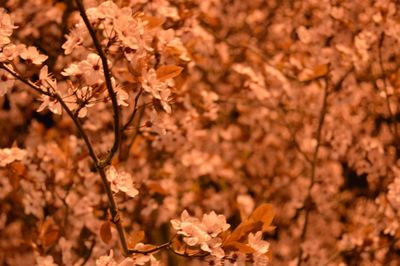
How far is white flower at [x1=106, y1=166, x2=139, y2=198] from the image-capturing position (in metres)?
1.76

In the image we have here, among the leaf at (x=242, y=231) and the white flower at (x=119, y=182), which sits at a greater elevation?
the white flower at (x=119, y=182)

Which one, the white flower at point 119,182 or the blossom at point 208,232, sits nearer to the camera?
the blossom at point 208,232

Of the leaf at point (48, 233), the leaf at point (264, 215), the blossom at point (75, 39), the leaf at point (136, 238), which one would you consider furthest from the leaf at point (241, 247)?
the leaf at point (48, 233)

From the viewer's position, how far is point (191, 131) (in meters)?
2.97

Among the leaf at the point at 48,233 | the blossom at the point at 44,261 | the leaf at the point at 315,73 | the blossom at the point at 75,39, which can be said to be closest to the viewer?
the blossom at the point at 75,39

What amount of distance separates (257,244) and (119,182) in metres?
0.44

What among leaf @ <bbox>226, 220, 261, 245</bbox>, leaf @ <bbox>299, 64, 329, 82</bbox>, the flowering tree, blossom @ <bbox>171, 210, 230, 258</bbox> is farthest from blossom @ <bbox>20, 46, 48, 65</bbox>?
leaf @ <bbox>299, 64, 329, 82</bbox>

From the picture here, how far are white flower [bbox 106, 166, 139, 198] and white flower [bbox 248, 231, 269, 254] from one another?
1.19 feet

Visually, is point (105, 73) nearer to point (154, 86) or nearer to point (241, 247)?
point (154, 86)

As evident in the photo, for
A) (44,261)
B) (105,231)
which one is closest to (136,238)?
(105,231)

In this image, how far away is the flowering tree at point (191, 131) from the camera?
165 centimetres

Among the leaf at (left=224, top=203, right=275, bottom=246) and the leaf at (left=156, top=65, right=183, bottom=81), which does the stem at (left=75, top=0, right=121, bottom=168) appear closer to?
the leaf at (left=156, top=65, right=183, bottom=81)

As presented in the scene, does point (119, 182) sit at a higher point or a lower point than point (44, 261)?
higher

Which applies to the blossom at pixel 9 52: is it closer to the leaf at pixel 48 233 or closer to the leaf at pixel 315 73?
the leaf at pixel 48 233
